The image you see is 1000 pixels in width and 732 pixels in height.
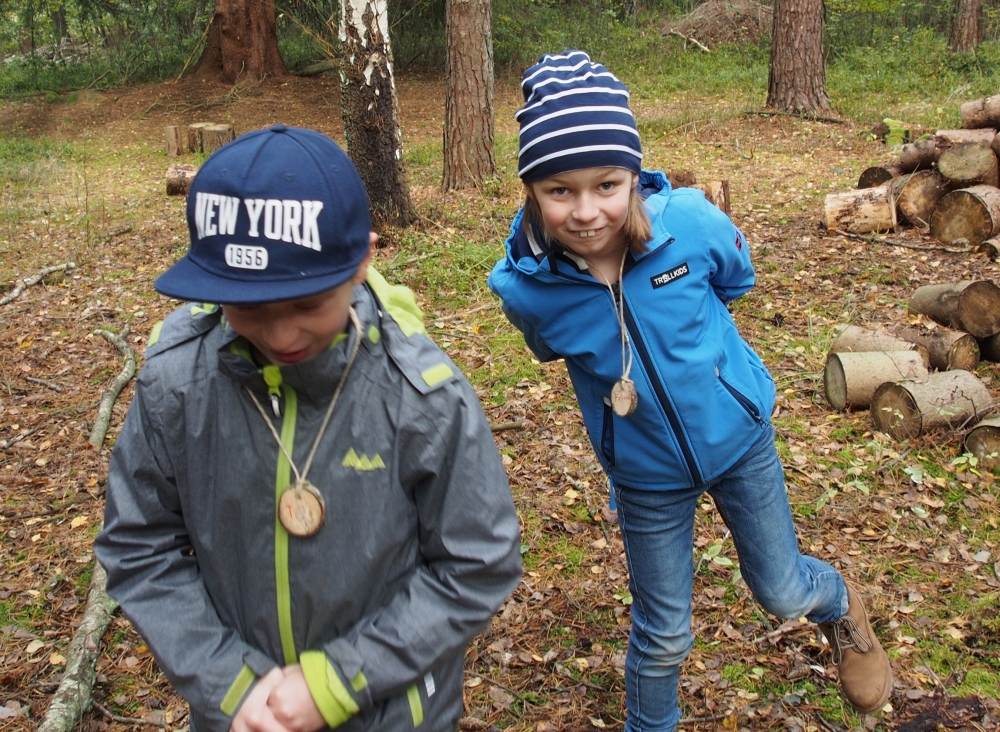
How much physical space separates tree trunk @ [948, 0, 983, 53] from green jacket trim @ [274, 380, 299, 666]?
1945 cm

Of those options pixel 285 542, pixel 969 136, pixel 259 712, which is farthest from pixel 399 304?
pixel 969 136

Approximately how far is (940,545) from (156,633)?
11.7 ft

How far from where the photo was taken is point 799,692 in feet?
10.5

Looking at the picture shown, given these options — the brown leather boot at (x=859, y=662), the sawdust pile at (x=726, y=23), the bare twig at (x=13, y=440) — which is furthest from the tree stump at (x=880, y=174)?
the sawdust pile at (x=726, y=23)

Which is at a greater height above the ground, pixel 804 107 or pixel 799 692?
pixel 804 107

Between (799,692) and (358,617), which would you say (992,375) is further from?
(358,617)

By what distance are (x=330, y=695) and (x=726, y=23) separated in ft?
80.9

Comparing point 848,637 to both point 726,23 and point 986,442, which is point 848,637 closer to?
point 986,442

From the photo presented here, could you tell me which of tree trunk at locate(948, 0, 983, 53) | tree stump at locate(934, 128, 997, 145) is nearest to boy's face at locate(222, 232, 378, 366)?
tree stump at locate(934, 128, 997, 145)

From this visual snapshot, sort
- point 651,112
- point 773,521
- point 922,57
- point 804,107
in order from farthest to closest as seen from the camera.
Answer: point 922,57
point 651,112
point 804,107
point 773,521

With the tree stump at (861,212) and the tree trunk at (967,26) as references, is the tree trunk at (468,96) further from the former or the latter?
the tree trunk at (967,26)

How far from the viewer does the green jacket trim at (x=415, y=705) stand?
65.1 inches

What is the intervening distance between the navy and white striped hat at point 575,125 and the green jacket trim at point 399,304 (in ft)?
2.11

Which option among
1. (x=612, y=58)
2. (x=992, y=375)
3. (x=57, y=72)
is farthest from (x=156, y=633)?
(x=57, y=72)
